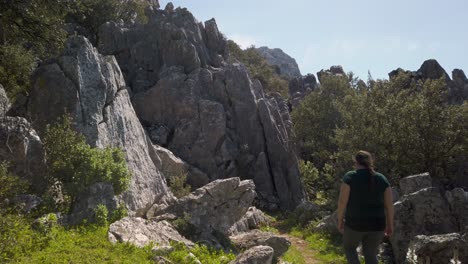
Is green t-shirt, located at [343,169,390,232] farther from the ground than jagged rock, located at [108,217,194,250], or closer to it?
farther from the ground

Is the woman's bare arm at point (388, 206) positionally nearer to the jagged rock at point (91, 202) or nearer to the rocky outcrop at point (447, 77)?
the jagged rock at point (91, 202)

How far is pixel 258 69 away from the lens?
79.6 m

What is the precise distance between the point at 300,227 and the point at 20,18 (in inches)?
882

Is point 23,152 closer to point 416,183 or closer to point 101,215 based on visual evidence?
point 101,215

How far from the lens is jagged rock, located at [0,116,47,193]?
19125 mm

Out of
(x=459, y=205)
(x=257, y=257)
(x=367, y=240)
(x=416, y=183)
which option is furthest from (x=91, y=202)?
(x=459, y=205)

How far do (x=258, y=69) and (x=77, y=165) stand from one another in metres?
62.8

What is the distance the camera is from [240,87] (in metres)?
46.8

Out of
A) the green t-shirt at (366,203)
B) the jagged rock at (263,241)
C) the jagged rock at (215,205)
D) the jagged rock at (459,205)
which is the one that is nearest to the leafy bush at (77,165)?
the jagged rock at (215,205)

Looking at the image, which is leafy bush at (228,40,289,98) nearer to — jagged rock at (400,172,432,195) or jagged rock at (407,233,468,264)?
jagged rock at (400,172,432,195)

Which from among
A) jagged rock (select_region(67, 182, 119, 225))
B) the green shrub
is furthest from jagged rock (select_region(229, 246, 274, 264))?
jagged rock (select_region(67, 182, 119, 225))

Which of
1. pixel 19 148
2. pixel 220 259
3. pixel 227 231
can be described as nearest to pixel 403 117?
pixel 227 231

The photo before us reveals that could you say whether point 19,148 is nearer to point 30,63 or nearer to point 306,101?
point 30,63

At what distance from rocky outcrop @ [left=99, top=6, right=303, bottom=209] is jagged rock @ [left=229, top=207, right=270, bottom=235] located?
8.66 m
